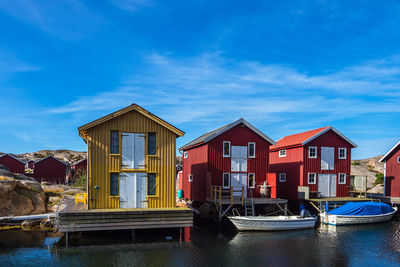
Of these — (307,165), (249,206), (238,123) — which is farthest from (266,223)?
(307,165)

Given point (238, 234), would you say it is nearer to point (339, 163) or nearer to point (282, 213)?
point (282, 213)

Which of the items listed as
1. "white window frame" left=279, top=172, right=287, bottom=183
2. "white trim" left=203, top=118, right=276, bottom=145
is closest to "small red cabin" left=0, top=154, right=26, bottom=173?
"white trim" left=203, top=118, right=276, bottom=145

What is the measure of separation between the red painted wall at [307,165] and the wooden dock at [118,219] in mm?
15477

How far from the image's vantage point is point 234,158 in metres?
29.4

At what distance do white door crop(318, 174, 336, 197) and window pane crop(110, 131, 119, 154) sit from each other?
66.0ft

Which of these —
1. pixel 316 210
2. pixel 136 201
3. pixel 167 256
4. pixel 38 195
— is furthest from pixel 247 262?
pixel 38 195

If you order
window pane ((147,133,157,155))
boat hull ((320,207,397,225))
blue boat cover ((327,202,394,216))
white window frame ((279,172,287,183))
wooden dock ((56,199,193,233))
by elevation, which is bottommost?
boat hull ((320,207,397,225))

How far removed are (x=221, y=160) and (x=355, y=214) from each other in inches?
460

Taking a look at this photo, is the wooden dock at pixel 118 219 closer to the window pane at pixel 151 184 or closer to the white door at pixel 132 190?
the white door at pixel 132 190

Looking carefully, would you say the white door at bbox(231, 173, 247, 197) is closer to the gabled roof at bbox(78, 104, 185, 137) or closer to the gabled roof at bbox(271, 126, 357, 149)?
the gabled roof at bbox(271, 126, 357, 149)

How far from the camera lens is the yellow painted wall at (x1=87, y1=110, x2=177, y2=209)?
2048 cm

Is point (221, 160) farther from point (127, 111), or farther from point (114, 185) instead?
point (114, 185)

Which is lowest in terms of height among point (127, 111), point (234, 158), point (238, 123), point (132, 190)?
point (132, 190)

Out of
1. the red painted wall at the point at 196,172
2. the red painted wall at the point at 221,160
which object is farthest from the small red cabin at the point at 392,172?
the red painted wall at the point at 196,172
